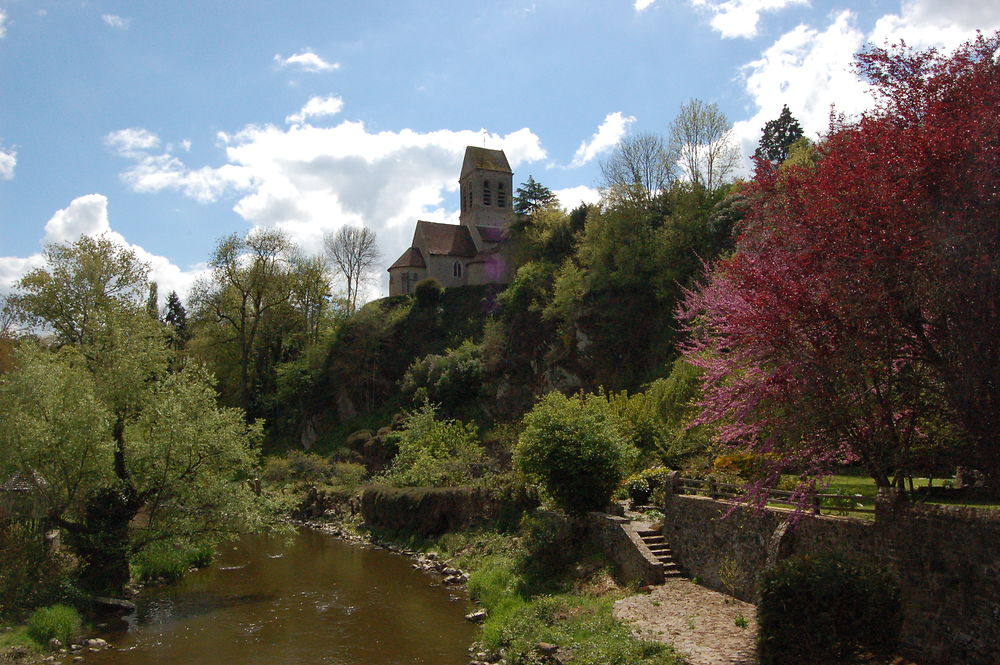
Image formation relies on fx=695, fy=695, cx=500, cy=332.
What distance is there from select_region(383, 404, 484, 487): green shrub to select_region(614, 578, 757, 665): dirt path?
14133 mm

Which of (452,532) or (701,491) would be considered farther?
(452,532)

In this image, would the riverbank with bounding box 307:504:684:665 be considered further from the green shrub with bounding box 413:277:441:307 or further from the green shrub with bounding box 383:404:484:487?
the green shrub with bounding box 413:277:441:307

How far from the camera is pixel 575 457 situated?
61.5 ft

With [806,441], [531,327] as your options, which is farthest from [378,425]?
[806,441]

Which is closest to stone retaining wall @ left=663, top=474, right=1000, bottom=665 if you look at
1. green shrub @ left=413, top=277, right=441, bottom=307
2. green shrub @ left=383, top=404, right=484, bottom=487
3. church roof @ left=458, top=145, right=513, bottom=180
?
green shrub @ left=383, top=404, right=484, bottom=487

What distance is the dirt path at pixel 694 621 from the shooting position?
1129 cm

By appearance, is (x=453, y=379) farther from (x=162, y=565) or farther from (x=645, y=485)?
(x=645, y=485)

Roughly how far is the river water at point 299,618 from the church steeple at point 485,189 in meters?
44.5

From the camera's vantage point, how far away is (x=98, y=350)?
2072cm

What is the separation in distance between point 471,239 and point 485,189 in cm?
611

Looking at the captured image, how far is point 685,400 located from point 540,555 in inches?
289

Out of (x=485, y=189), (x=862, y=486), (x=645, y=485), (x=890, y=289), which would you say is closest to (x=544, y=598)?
(x=645, y=485)

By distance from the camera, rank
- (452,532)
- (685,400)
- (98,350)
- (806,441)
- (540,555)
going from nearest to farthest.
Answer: (806,441), (540,555), (98,350), (685,400), (452,532)

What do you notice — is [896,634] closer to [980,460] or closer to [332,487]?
[980,460]
